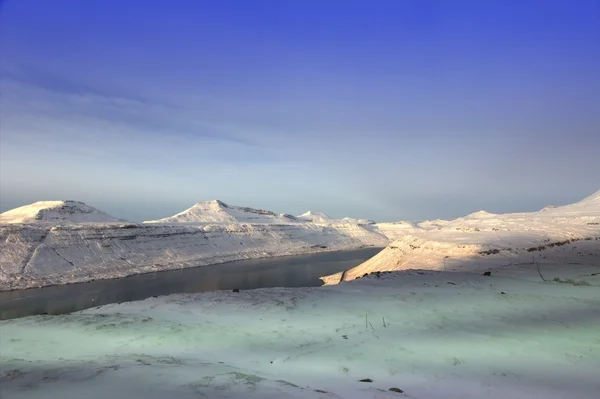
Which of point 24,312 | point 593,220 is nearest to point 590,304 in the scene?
point 24,312

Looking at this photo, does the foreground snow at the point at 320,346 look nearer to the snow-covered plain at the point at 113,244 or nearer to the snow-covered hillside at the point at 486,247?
the snow-covered hillside at the point at 486,247

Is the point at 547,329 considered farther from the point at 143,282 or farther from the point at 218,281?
the point at 143,282

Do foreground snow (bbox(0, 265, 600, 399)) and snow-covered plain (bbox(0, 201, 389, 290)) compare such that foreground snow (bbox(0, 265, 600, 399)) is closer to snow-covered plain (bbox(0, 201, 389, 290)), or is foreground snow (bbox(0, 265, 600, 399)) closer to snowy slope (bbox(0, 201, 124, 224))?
snow-covered plain (bbox(0, 201, 389, 290))

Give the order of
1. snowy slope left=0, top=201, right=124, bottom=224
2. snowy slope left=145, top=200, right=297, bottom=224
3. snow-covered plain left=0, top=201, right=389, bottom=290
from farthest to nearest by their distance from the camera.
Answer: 1. snowy slope left=145, top=200, right=297, bottom=224
2. snowy slope left=0, top=201, right=124, bottom=224
3. snow-covered plain left=0, top=201, right=389, bottom=290

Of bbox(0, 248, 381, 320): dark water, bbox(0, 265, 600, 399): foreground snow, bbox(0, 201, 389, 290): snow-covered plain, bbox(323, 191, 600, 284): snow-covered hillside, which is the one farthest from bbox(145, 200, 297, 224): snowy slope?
bbox(0, 265, 600, 399): foreground snow

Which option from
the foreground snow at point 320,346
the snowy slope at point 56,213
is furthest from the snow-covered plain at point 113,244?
the foreground snow at point 320,346

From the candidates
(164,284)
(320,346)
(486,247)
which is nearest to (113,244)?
(164,284)

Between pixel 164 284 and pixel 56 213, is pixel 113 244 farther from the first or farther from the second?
pixel 56 213
